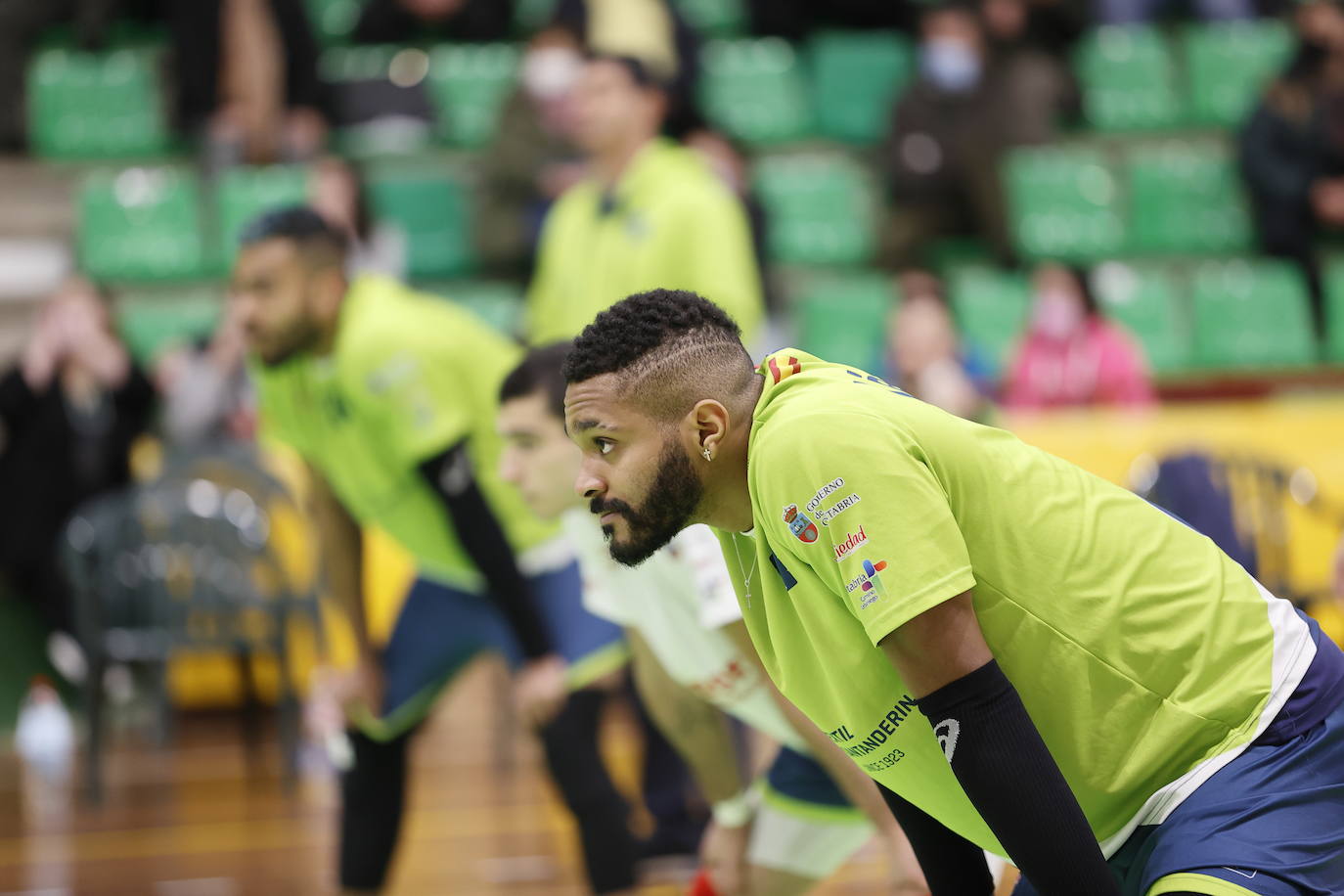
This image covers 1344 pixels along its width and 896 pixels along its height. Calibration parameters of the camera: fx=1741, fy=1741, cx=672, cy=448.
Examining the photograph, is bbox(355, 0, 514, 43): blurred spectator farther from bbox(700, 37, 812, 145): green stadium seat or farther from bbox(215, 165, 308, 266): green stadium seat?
bbox(215, 165, 308, 266): green stadium seat

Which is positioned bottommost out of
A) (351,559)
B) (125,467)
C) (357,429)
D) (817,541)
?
(125,467)

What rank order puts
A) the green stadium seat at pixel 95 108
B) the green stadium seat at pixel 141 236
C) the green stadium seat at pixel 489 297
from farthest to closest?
the green stadium seat at pixel 95 108
the green stadium seat at pixel 141 236
the green stadium seat at pixel 489 297

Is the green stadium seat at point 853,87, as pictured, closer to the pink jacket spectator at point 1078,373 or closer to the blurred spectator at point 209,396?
the pink jacket spectator at point 1078,373

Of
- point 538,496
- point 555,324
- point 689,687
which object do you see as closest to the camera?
point 689,687

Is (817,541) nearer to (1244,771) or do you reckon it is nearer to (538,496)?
(1244,771)

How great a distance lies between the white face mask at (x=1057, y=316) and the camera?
909 centimetres

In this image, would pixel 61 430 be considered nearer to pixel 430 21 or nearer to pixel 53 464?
pixel 53 464

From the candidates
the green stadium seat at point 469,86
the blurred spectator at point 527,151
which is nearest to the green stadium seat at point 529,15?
the green stadium seat at point 469,86

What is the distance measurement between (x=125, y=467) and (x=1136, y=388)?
520cm

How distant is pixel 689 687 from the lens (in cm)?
380

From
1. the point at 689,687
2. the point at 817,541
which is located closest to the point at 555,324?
the point at 689,687

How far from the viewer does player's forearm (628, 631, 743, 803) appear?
399 cm

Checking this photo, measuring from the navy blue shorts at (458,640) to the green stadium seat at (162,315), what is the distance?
5046 mm

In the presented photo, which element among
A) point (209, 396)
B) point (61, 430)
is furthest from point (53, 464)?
point (209, 396)
